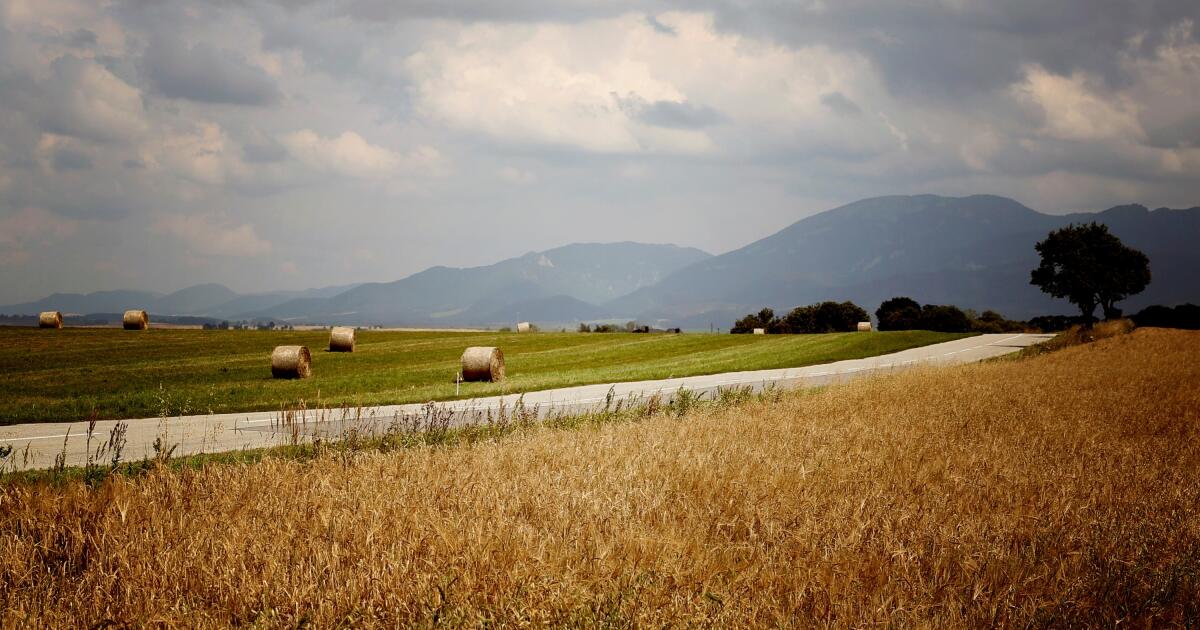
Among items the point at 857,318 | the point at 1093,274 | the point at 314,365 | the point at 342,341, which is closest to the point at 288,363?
the point at 314,365

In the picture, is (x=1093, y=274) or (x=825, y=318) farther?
(x=825, y=318)

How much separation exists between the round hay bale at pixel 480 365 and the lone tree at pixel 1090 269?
57.0 m

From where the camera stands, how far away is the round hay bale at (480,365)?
28.0 metres

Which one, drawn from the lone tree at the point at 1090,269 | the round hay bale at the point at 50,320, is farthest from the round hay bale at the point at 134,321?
the lone tree at the point at 1090,269

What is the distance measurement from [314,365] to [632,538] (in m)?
33.4

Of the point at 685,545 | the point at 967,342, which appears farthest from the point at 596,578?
the point at 967,342

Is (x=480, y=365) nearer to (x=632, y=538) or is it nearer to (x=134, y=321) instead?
(x=632, y=538)

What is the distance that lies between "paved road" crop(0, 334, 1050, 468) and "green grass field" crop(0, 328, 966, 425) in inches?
32.7

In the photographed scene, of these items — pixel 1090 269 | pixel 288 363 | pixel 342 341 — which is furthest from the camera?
pixel 1090 269

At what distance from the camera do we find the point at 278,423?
15.5m

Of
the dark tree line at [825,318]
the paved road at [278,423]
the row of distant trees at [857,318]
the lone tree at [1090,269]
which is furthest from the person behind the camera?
the dark tree line at [825,318]

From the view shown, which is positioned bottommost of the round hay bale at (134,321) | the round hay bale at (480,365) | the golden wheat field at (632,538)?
the golden wheat field at (632,538)

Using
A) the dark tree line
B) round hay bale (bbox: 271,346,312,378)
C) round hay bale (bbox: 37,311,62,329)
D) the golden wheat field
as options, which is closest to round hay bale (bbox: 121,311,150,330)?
round hay bale (bbox: 37,311,62,329)

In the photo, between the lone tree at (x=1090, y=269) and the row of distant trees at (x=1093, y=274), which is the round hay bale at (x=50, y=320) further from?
the lone tree at (x=1090, y=269)
